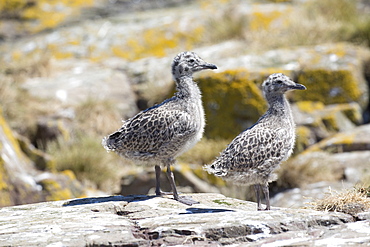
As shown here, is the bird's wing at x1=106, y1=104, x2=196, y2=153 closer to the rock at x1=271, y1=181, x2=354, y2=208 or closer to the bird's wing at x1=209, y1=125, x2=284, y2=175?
the bird's wing at x1=209, y1=125, x2=284, y2=175

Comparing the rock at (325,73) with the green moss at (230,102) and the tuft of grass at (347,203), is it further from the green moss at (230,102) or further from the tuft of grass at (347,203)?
the tuft of grass at (347,203)

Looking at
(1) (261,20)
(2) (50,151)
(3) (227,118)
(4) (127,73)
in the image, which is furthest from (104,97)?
(1) (261,20)

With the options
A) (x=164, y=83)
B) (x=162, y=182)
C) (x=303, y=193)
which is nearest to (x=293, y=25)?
(x=164, y=83)

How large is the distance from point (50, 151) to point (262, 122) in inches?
275

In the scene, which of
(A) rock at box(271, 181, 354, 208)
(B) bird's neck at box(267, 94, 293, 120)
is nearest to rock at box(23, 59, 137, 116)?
(A) rock at box(271, 181, 354, 208)

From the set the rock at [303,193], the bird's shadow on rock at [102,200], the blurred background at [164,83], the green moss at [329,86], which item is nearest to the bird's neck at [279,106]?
the bird's shadow on rock at [102,200]

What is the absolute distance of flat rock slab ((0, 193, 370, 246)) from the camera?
4898mm

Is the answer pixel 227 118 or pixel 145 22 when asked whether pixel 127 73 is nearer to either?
pixel 145 22

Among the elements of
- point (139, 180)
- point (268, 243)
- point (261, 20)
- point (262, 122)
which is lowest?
point (139, 180)

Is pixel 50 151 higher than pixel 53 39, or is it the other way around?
pixel 53 39

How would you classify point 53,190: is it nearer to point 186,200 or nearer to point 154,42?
point 186,200

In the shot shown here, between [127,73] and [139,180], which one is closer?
[139,180]

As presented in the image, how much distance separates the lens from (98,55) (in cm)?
1656

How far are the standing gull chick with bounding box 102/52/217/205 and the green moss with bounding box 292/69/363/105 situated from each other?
5.98 meters
